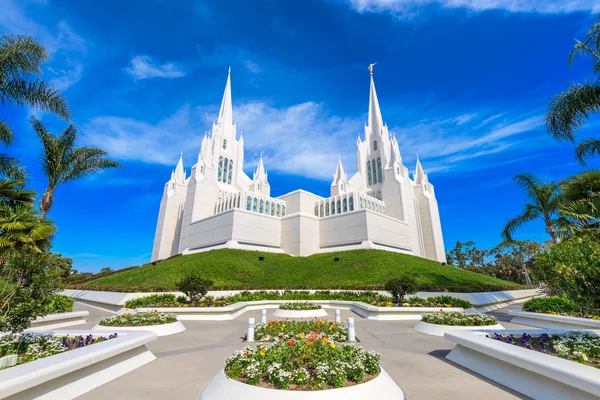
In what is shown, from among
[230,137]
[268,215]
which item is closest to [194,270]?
[268,215]

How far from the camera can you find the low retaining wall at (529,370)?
333cm

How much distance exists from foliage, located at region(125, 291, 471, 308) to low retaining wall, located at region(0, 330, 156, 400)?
8080 mm

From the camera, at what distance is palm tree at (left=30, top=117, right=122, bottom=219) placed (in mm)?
14719

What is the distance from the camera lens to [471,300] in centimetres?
1605

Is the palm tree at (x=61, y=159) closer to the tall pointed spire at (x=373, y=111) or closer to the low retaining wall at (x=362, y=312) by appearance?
the low retaining wall at (x=362, y=312)

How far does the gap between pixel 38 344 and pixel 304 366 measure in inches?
197

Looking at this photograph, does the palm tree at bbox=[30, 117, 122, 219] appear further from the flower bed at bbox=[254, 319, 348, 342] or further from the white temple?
the white temple

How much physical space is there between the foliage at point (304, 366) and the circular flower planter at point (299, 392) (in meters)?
0.13

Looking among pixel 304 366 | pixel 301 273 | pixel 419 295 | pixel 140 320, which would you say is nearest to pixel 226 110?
pixel 301 273

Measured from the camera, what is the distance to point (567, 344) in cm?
504

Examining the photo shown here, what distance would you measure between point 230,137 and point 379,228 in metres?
32.5

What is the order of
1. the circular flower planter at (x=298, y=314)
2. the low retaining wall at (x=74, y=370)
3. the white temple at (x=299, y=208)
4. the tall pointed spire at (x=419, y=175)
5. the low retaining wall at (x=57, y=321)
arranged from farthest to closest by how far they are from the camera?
the tall pointed spire at (x=419, y=175)
the white temple at (x=299, y=208)
the circular flower planter at (x=298, y=314)
the low retaining wall at (x=57, y=321)
the low retaining wall at (x=74, y=370)

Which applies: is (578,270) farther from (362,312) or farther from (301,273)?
(301,273)

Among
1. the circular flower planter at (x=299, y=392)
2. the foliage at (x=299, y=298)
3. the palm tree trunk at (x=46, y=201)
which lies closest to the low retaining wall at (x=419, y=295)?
the foliage at (x=299, y=298)
